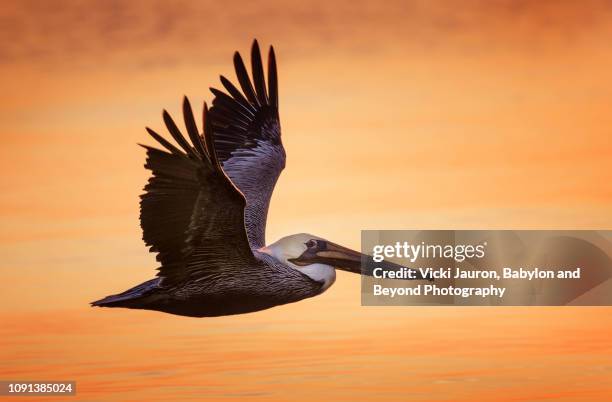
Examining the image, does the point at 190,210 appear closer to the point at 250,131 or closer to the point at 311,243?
the point at 311,243

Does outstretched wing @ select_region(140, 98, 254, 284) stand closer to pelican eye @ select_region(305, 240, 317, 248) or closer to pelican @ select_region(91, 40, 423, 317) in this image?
pelican @ select_region(91, 40, 423, 317)

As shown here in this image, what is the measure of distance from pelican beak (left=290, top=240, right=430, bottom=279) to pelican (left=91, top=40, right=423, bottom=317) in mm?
10

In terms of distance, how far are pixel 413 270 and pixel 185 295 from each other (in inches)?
87.1

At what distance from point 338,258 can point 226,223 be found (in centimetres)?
154

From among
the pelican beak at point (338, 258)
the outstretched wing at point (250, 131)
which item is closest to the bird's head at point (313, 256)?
the pelican beak at point (338, 258)

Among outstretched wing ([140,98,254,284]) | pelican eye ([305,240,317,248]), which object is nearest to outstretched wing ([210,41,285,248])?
pelican eye ([305,240,317,248])

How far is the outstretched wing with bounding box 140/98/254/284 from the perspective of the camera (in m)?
7.45

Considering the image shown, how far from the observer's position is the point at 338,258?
9.30 meters

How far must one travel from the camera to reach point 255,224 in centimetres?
950

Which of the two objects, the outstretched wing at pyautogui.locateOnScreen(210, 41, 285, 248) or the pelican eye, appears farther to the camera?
the outstretched wing at pyautogui.locateOnScreen(210, 41, 285, 248)

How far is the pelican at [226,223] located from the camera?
7609 mm

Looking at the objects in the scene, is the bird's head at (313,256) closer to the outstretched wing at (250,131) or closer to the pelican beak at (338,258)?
the pelican beak at (338,258)

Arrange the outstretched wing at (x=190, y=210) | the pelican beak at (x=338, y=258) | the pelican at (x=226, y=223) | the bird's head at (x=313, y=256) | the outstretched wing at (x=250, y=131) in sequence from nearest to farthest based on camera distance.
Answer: the outstretched wing at (x=190, y=210) → the pelican at (x=226, y=223) → the bird's head at (x=313, y=256) → the pelican beak at (x=338, y=258) → the outstretched wing at (x=250, y=131)

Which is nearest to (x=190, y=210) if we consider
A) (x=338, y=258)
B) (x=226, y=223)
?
(x=226, y=223)
